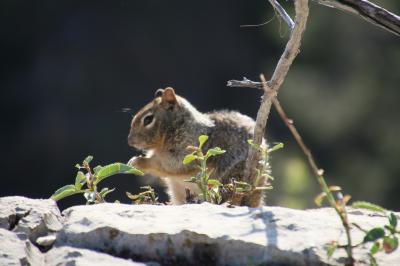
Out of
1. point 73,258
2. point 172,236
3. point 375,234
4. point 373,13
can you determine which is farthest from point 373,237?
point 373,13

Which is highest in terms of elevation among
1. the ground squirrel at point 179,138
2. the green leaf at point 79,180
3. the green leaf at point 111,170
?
the green leaf at point 111,170

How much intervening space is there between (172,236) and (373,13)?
1.24 metres

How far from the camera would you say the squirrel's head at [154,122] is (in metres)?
6.46

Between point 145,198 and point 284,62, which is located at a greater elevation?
point 284,62

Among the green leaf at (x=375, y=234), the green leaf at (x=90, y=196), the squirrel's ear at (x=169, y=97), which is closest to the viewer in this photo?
the green leaf at (x=375, y=234)

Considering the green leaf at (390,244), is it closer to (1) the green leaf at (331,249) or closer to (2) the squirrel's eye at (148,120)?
(1) the green leaf at (331,249)

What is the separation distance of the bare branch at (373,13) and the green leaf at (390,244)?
3.41 feet

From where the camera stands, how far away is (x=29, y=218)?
11.1ft

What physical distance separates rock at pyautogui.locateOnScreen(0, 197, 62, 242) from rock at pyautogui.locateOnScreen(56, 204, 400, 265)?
0.06 meters

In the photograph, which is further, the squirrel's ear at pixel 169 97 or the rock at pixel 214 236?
the squirrel's ear at pixel 169 97

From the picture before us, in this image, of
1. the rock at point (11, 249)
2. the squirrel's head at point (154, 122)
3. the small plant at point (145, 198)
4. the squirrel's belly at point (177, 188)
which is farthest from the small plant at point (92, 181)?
the squirrel's head at point (154, 122)

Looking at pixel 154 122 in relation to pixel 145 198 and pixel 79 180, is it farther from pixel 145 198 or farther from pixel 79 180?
pixel 79 180

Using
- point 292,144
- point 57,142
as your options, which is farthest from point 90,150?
point 292,144

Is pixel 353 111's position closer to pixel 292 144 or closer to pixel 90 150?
pixel 292 144
